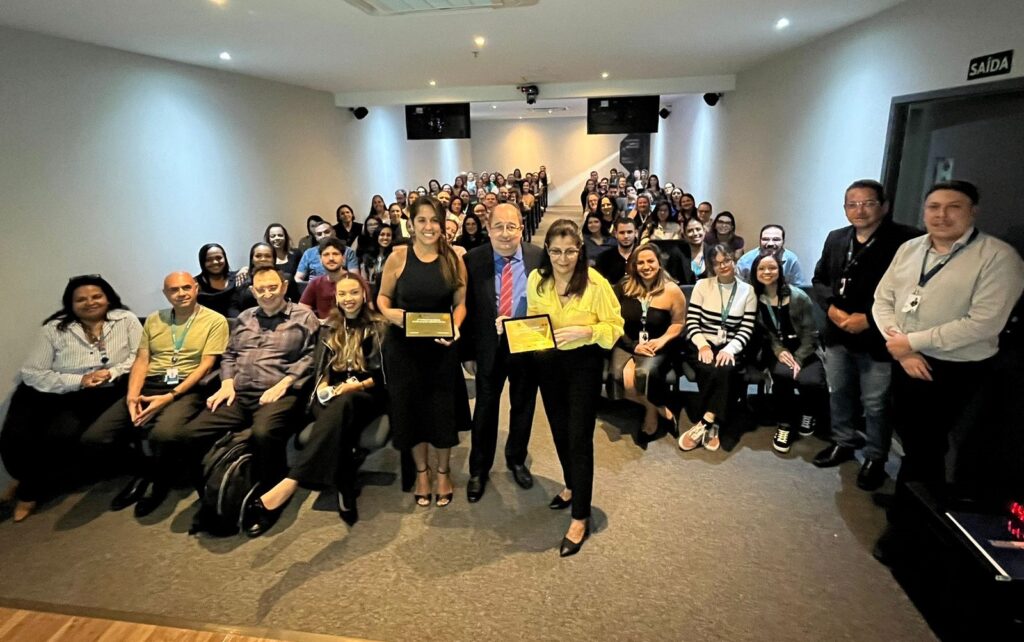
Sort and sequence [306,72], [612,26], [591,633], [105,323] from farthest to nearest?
[306,72] → [612,26] → [105,323] → [591,633]

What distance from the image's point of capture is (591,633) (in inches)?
81.2

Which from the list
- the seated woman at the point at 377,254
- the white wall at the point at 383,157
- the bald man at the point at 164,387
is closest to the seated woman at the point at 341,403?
the bald man at the point at 164,387

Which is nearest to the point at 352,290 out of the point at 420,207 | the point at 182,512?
the point at 420,207

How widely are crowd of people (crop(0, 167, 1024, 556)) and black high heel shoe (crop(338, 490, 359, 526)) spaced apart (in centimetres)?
1

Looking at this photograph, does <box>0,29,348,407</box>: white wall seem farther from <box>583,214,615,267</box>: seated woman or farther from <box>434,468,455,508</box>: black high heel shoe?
<box>583,214,615,267</box>: seated woman

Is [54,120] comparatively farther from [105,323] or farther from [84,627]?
[84,627]

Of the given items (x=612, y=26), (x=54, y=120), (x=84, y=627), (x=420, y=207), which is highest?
(x=612, y=26)

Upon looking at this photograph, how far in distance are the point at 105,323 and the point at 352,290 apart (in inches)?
Result: 63.3

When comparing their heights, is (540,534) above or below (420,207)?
below

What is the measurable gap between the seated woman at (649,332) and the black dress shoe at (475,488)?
3.60 ft

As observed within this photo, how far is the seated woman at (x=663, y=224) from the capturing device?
20.2 ft

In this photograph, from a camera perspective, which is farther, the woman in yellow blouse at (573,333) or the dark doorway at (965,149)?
the dark doorway at (965,149)

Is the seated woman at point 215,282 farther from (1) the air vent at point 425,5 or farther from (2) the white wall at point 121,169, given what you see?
(1) the air vent at point 425,5

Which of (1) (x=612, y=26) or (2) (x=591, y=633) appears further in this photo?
(1) (x=612, y=26)
